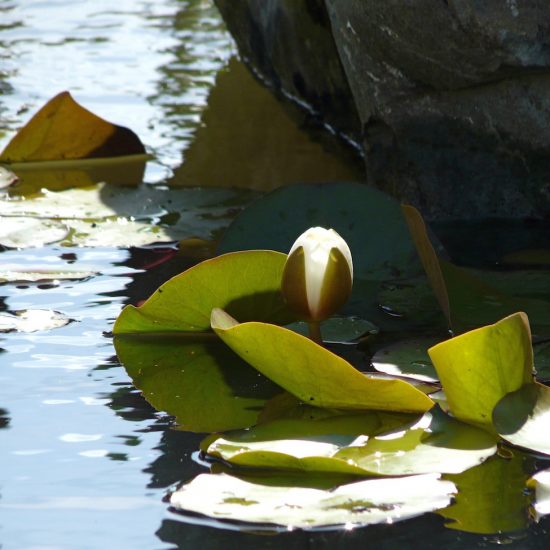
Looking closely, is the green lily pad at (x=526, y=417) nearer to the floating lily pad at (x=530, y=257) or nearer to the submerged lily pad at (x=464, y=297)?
the submerged lily pad at (x=464, y=297)

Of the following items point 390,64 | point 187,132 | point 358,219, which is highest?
point 390,64

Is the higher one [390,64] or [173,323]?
[390,64]

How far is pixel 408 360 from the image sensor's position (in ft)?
4.14

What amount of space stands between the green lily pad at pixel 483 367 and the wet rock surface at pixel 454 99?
646mm

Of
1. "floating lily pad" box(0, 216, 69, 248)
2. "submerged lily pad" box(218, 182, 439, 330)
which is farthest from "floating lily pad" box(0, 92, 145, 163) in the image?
"submerged lily pad" box(218, 182, 439, 330)

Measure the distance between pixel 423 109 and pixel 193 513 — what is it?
100 cm

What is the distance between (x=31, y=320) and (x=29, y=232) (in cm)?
33

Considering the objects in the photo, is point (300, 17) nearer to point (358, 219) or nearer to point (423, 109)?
point (423, 109)

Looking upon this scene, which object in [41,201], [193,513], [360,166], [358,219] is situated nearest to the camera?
[193,513]

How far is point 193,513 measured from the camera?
96 centimetres

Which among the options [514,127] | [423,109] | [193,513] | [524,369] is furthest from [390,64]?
[193,513]

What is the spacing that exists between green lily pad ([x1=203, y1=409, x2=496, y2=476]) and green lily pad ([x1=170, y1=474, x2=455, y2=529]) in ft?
0.09

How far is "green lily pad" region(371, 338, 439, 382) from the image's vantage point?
1.23 m

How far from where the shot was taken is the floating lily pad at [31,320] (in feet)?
4.61
